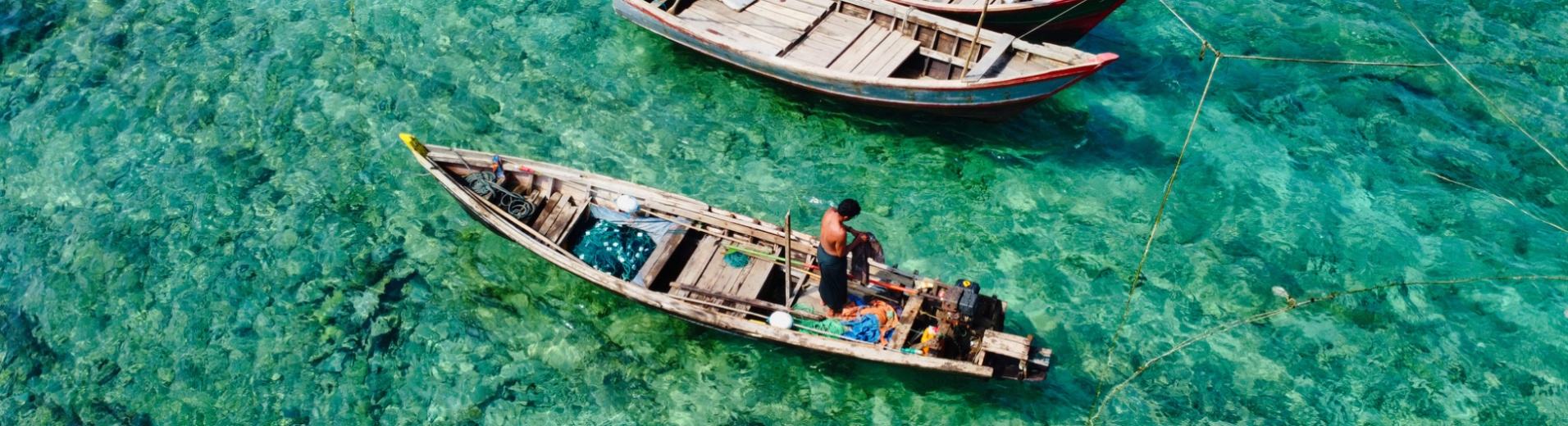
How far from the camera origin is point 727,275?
11305 millimetres

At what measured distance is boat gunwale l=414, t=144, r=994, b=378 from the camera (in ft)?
32.4

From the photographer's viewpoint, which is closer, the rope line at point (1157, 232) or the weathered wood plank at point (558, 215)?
the rope line at point (1157, 232)

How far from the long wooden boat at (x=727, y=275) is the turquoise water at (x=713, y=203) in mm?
835

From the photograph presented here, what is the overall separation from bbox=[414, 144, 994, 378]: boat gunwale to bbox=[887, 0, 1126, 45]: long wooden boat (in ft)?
19.6

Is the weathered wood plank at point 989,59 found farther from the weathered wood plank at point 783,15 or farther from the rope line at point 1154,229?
the rope line at point 1154,229

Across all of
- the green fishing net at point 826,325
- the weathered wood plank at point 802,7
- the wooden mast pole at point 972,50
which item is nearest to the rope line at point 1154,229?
the green fishing net at point 826,325

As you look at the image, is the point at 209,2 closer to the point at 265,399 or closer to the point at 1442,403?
the point at 265,399

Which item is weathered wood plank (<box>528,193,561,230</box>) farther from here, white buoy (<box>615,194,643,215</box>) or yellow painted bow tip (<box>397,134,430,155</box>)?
A: yellow painted bow tip (<box>397,134,430,155</box>)

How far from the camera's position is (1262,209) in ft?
43.9

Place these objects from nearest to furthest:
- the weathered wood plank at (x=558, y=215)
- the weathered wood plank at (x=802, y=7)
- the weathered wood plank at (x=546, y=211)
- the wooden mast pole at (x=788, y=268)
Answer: the wooden mast pole at (x=788, y=268), the weathered wood plank at (x=558, y=215), the weathered wood plank at (x=546, y=211), the weathered wood plank at (x=802, y=7)

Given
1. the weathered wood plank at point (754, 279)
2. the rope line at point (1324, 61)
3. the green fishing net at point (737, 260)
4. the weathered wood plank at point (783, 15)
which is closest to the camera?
the weathered wood plank at point (754, 279)

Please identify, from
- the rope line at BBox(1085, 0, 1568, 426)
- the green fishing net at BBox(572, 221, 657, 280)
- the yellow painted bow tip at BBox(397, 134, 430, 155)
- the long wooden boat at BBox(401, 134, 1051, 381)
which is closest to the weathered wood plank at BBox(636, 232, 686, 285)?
the long wooden boat at BBox(401, 134, 1051, 381)

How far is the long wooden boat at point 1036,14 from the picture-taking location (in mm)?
14609

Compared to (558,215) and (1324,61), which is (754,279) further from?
(1324,61)
